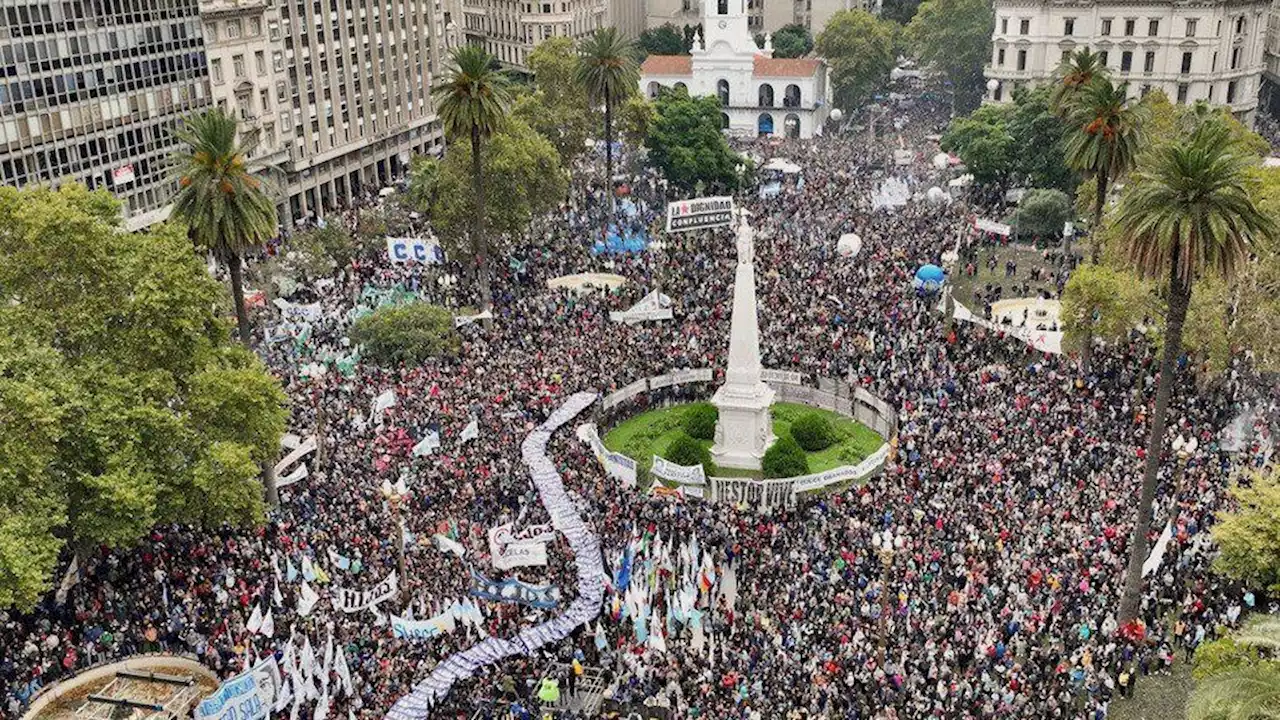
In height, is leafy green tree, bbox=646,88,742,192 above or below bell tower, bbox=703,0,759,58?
below

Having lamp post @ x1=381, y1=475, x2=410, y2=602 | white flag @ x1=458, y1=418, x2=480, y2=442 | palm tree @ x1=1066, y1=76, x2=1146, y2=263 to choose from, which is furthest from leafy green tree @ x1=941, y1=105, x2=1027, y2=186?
lamp post @ x1=381, y1=475, x2=410, y2=602

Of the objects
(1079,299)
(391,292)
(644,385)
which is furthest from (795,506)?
(391,292)

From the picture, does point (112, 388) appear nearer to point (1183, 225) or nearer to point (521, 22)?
point (1183, 225)

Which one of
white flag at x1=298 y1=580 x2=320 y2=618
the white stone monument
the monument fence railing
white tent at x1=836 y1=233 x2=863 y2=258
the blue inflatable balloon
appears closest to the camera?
white flag at x1=298 y1=580 x2=320 y2=618

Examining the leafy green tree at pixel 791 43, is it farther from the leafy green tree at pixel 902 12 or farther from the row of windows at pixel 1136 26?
the row of windows at pixel 1136 26

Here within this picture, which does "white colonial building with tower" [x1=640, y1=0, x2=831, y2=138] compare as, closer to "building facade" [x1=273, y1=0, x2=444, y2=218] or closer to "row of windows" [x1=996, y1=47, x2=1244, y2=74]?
"building facade" [x1=273, y1=0, x2=444, y2=218]

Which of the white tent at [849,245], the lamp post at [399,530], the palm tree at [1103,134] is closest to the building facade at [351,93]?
the white tent at [849,245]

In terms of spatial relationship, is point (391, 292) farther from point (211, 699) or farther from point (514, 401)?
point (211, 699)
